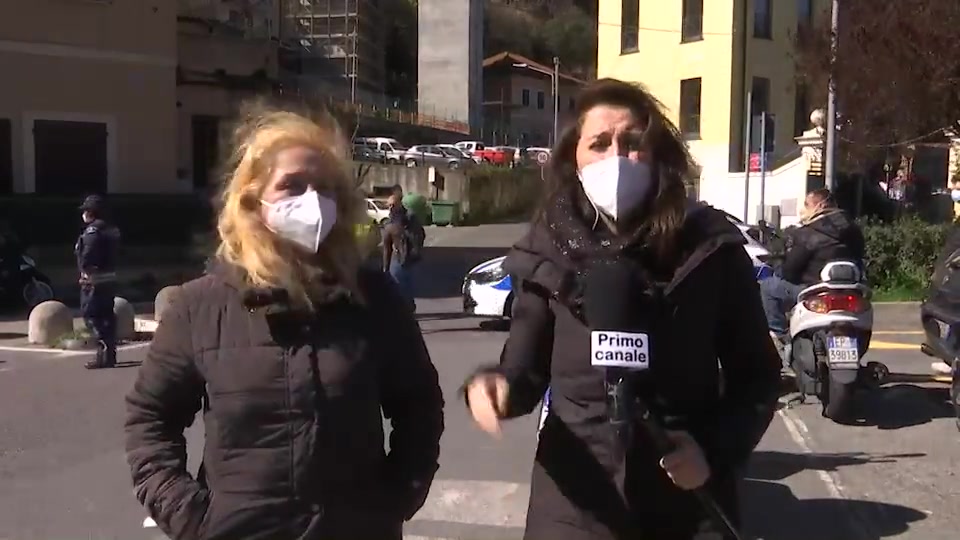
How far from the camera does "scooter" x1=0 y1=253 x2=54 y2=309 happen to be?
55.8 feet

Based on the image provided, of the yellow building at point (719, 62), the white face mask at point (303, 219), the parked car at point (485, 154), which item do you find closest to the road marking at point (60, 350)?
the white face mask at point (303, 219)

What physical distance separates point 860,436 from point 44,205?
737 inches

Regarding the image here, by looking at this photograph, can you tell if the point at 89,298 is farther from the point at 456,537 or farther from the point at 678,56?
the point at 678,56

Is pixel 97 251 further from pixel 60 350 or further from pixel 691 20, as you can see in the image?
pixel 691 20

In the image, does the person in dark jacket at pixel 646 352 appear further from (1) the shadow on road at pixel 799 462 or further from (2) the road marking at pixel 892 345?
(2) the road marking at pixel 892 345

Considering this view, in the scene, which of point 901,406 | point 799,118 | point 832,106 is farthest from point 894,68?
point 799,118

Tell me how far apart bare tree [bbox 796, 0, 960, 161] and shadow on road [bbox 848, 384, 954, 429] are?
720 cm

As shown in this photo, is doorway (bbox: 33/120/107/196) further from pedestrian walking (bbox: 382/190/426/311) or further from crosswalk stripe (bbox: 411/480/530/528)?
crosswalk stripe (bbox: 411/480/530/528)

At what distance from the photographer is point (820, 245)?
27.0 feet

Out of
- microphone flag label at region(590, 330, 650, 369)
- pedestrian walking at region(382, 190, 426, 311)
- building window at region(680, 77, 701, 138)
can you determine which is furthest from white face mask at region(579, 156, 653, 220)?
building window at region(680, 77, 701, 138)

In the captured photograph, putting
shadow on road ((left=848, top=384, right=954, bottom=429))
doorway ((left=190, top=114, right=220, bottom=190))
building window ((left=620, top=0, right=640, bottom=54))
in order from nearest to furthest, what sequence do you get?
shadow on road ((left=848, top=384, right=954, bottom=429)), doorway ((left=190, top=114, right=220, bottom=190)), building window ((left=620, top=0, right=640, bottom=54))

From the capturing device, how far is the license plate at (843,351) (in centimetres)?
769

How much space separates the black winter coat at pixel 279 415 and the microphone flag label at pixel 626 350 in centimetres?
52

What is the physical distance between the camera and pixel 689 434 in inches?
101
